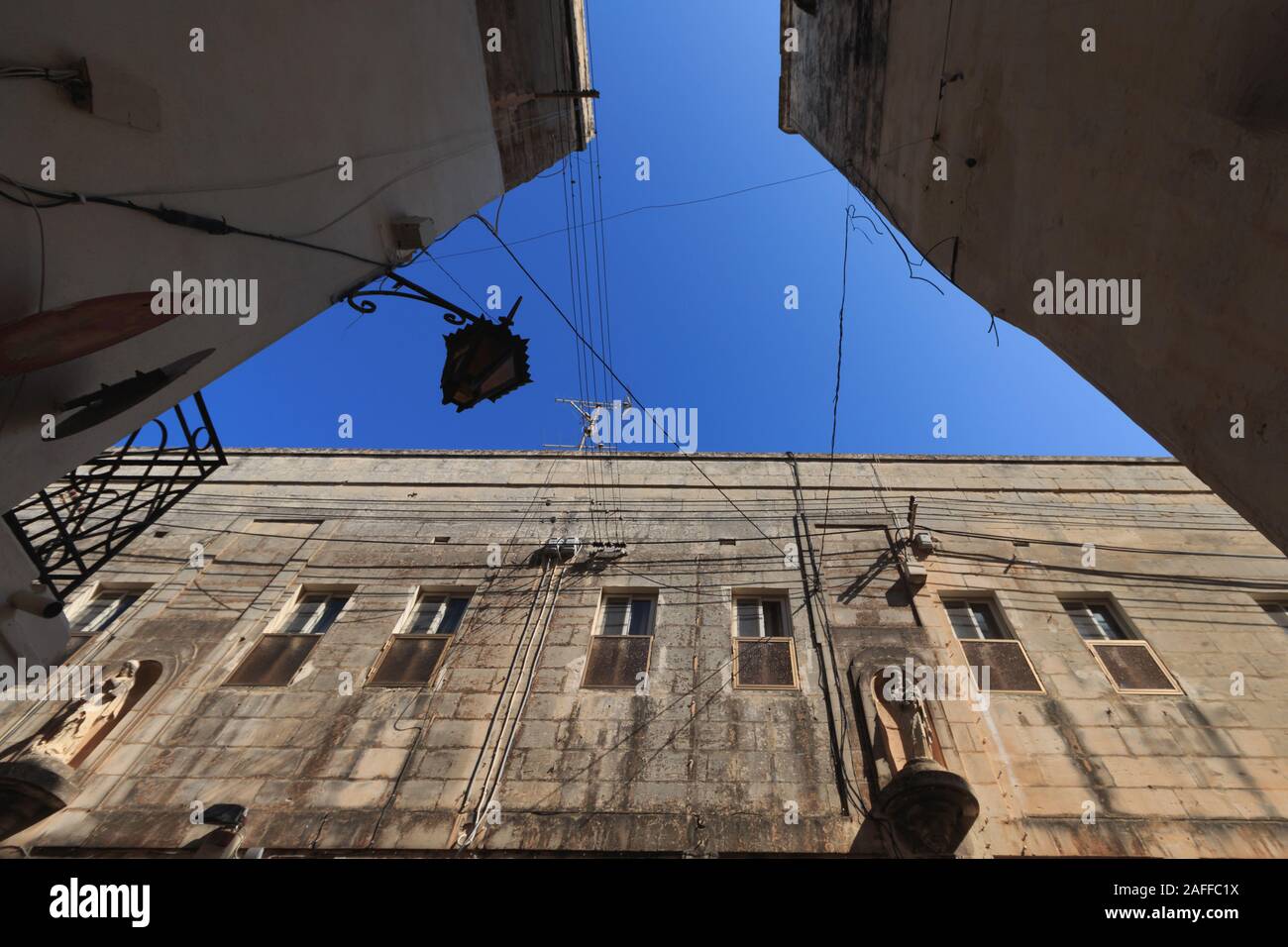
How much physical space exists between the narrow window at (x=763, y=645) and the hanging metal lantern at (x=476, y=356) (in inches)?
221

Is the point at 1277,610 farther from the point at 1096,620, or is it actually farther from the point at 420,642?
the point at 420,642

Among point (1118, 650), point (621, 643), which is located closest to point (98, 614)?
point (621, 643)

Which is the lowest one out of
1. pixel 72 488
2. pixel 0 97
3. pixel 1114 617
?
pixel 1114 617

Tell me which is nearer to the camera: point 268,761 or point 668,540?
point 268,761

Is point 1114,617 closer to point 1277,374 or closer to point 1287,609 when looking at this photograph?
point 1287,609

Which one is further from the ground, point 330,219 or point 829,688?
point 330,219

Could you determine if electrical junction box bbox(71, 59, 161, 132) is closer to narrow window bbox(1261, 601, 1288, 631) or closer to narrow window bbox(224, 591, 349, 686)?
narrow window bbox(224, 591, 349, 686)

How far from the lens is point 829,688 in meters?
8.48

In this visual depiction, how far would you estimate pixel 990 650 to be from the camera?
29.8 ft

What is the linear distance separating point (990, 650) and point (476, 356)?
8.79m

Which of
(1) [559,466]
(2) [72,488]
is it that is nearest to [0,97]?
(2) [72,488]

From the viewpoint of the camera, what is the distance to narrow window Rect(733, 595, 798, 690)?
8758mm

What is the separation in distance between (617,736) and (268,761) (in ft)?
15.5

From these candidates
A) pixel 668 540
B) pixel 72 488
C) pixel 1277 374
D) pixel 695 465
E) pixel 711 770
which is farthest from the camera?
pixel 695 465
